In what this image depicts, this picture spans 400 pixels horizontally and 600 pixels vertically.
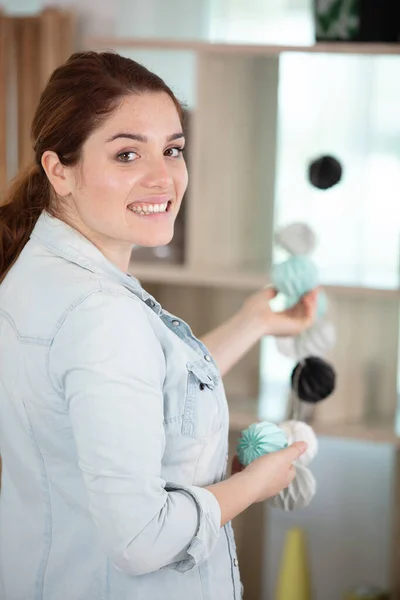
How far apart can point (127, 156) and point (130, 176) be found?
0.03m

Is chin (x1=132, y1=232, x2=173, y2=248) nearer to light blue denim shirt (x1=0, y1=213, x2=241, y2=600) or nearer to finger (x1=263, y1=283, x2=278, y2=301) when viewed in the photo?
light blue denim shirt (x1=0, y1=213, x2=241, y2=600)

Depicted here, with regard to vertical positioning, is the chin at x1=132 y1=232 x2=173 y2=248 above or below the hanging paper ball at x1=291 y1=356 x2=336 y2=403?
above

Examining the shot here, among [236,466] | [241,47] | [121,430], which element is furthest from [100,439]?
[241,47]

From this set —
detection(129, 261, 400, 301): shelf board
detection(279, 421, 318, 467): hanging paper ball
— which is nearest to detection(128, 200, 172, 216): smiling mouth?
detection(279, 421, 318, 467): hanging paper ball

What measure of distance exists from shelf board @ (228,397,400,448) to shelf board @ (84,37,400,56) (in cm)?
84

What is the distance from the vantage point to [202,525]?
1005 millimetres

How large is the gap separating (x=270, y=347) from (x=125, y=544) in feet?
4.73

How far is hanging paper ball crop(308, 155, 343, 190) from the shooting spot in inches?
62.9

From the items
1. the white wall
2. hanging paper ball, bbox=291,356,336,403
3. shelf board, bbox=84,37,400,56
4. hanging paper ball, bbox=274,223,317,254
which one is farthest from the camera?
the white wall

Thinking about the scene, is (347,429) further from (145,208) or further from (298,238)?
(145,208)

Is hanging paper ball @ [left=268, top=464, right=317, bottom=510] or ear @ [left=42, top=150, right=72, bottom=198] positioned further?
hanging paper ball @ [left=268, top=464, right=317, bottom=510]

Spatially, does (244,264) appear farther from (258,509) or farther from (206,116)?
(258,509)

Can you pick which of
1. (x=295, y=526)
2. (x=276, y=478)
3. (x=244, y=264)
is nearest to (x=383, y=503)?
(x=295, y=526)

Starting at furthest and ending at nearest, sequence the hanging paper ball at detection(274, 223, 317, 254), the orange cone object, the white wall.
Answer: the white wall → the orange cone object → the hanging paper ball at detection(274, 223, 317, 254)
